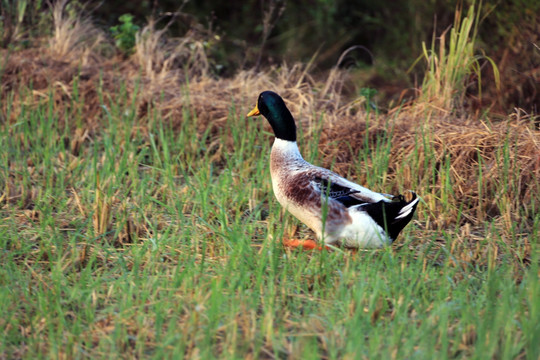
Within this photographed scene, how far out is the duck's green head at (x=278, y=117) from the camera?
12.6 feet

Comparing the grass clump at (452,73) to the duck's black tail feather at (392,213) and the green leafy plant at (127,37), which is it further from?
the green leafy plant at (127,37)

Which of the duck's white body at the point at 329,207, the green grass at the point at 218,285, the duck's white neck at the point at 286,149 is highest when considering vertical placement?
the duck's white neck at the point at 286,149

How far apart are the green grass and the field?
0.04ft

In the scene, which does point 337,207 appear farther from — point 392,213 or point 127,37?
point 127,37

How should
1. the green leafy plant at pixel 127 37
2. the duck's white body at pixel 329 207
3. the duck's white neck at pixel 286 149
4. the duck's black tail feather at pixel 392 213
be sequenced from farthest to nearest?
1. the green leafy plant at pixel 127 37
2. the duck's white neck at pixel 286 149
3. the duck's white body at pixel 329 207
4. the duck's black tail feather at pixel 392 213

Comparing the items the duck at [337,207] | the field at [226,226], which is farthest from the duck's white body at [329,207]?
the field at [226,226]

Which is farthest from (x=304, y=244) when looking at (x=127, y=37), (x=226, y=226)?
(x=127, y=37)

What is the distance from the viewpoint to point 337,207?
3416 millimetres

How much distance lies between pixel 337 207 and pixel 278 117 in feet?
2.24

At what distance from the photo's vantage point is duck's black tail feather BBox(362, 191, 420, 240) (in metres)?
3.22

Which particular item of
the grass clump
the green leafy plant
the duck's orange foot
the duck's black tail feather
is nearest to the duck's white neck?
the duck's orange foot

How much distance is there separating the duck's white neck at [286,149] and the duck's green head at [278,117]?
0.02 m

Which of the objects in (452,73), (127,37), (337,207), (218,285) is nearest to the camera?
(218,285)

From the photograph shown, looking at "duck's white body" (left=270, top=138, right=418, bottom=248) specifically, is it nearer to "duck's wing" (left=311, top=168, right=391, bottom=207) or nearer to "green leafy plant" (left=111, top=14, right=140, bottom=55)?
"duck's wing" (left=311, top=168, right=391, bottom=207)
